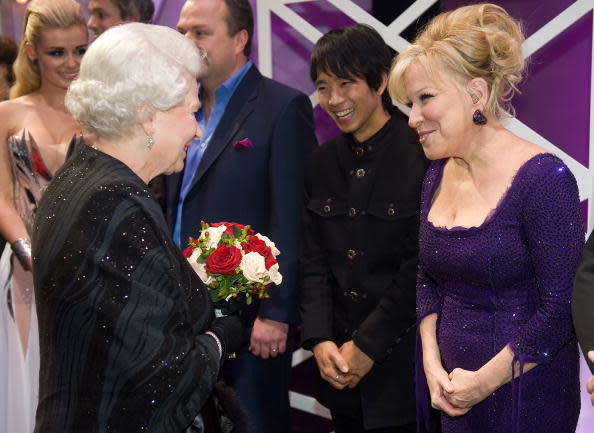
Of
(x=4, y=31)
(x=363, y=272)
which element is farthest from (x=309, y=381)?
(x=4, y=31)

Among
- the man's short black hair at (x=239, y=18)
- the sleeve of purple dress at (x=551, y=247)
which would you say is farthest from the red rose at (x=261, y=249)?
the man's short black hair at (x=239, y=18)

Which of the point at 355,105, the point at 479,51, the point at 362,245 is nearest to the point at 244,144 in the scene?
the point at 355,105

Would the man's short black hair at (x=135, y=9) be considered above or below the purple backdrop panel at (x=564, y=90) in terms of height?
below

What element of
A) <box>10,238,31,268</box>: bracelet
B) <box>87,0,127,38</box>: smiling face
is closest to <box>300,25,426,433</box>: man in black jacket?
<box>10,238,31,268</box>: bracelet

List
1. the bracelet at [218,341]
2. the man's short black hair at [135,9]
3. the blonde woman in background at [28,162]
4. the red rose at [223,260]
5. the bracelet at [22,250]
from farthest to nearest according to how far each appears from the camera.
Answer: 1. the man's short black hair at [135,9]
2. the blonde woman in background at [28,162]
3. the bracelet at [22,250]
4. the red rose at [223,260]
5. the bracelet at [218,341]

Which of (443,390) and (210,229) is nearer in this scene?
(443,390)

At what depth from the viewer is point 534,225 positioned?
2189 millimetres

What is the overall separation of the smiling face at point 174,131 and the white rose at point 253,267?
1.46 ft

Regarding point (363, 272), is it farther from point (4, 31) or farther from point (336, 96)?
point (4, 31)

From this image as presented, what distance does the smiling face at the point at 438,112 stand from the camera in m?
2.34

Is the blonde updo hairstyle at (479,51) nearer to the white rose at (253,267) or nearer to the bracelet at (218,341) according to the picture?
the white rose at (253,267)

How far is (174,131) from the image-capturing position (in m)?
2.13

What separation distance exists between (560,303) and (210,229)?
1141 millimetres

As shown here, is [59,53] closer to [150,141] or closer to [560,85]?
[150,141]
